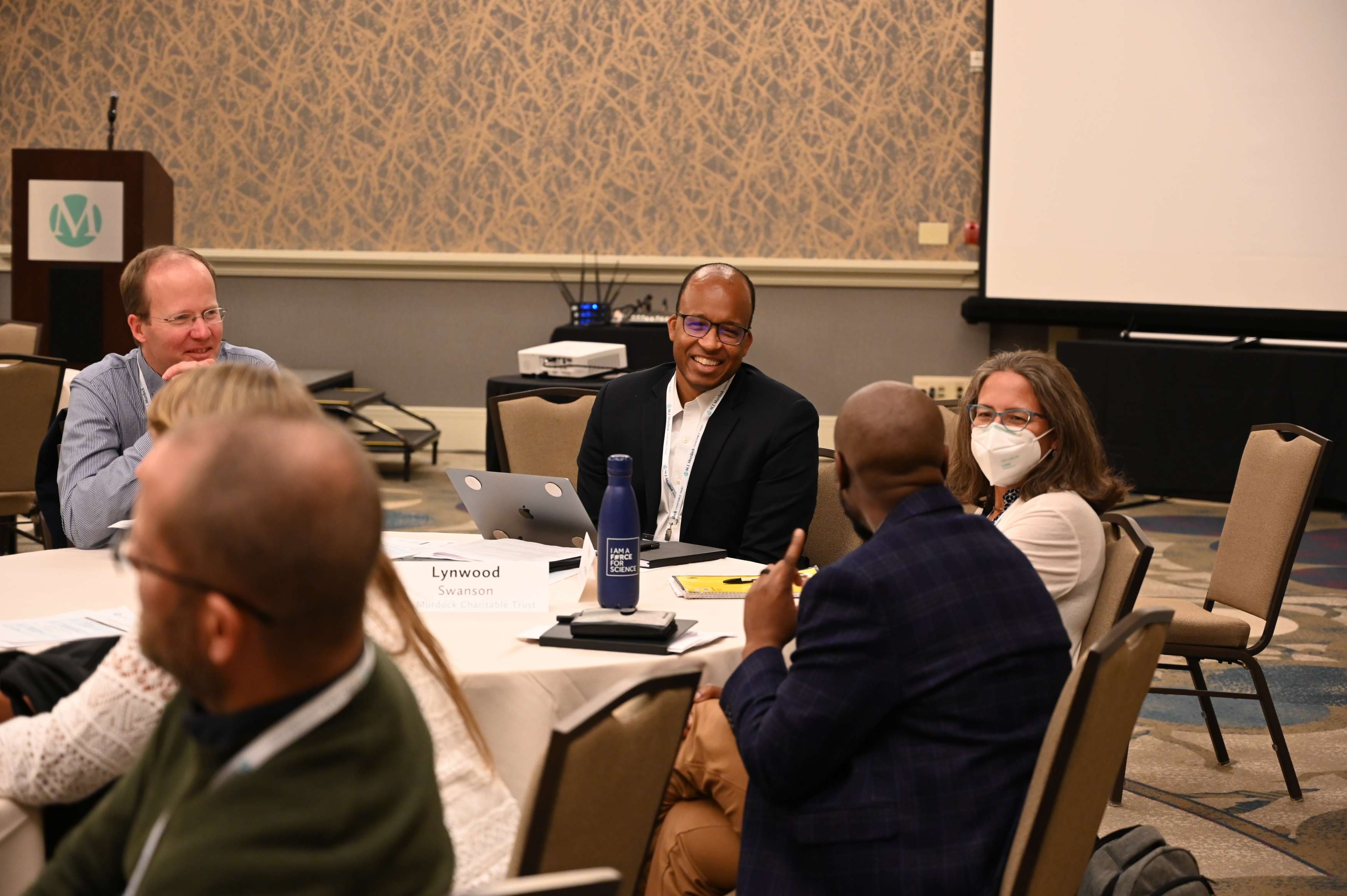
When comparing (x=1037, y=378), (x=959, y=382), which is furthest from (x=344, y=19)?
(x=1037, y=378)

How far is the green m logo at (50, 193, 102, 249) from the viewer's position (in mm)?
6316

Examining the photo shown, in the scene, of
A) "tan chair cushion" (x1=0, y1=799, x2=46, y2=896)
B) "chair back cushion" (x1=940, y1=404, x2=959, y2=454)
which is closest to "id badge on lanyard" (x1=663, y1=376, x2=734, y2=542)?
"chair back cushion" (x1=940, y1=404, x2=959, y2=454)

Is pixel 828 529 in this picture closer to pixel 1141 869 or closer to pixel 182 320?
pixel 1141 869

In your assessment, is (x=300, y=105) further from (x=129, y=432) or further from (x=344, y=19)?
(x=129, y=432)

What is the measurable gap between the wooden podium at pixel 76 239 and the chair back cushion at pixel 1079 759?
579 cm

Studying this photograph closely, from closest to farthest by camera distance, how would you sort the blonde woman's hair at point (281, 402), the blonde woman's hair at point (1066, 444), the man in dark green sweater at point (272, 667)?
1. the man in dark green sweater at point (272, 667)
2. the blonde woman's hair at point (281, 402)
3. the blonde woman's hair at point (1066, 444)

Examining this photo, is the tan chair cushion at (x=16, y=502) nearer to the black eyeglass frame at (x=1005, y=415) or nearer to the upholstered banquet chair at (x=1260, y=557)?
the black eyeglass frame at (x=1005, y=415)

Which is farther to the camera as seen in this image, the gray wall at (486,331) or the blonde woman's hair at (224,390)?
the gray wall at (486,331)

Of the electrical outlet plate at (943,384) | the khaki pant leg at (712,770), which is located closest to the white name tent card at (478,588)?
the khaki pant leg at (712,770)

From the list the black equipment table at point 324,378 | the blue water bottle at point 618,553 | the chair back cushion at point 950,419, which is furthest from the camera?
the black equipment table at point 324,378

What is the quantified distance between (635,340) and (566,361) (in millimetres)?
977

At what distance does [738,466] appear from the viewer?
10.3 feet

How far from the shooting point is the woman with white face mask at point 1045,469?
2.30 metres

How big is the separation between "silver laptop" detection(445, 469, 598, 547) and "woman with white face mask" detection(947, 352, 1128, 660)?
32.6 inches
